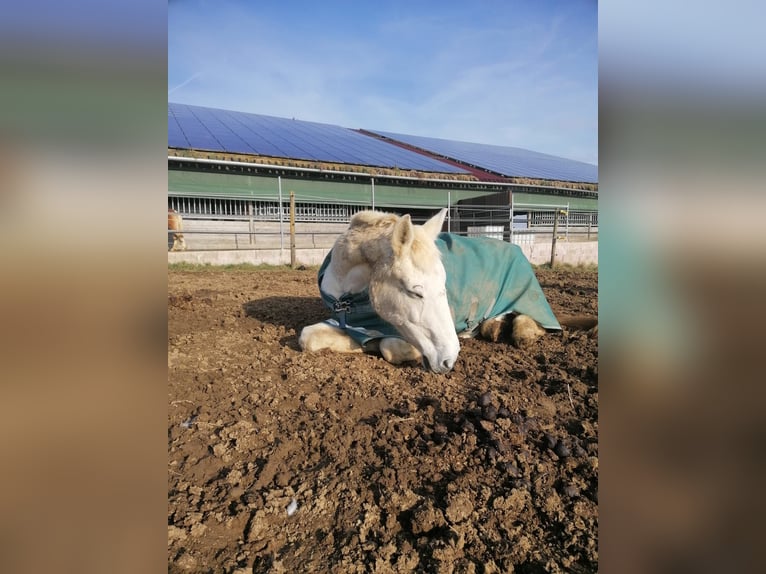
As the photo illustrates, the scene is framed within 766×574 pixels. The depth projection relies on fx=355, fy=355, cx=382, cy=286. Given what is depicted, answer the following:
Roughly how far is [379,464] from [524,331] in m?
2.29

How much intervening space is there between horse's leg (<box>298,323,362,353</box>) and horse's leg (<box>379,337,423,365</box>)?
30 centimetres

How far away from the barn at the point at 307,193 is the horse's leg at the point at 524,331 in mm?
6872

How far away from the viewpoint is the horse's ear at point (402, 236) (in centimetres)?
250

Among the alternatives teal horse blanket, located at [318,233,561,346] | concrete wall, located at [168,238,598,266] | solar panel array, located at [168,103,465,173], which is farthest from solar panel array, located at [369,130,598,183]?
teal horse blanket, located at [318,233,561,346]

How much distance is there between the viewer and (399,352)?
2.93 m

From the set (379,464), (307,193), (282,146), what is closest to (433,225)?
(379,464)

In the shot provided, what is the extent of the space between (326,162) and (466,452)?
1304 cm

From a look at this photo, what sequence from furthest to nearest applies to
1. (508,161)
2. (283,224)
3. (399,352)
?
(508,161), (283,224), (399,352)

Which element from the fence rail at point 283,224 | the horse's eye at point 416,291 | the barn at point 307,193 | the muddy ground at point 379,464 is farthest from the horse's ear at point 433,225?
the fence rail at point 283,224

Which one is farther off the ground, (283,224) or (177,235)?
(283,224)

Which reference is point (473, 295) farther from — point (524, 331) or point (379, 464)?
point (379, 464)

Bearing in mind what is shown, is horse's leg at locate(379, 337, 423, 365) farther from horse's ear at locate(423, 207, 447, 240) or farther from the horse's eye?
horse's ear at locate(423, 207, 447, 240)

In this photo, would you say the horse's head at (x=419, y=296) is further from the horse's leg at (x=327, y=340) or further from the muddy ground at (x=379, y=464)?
the horse's leg at (x=327, y=340)
